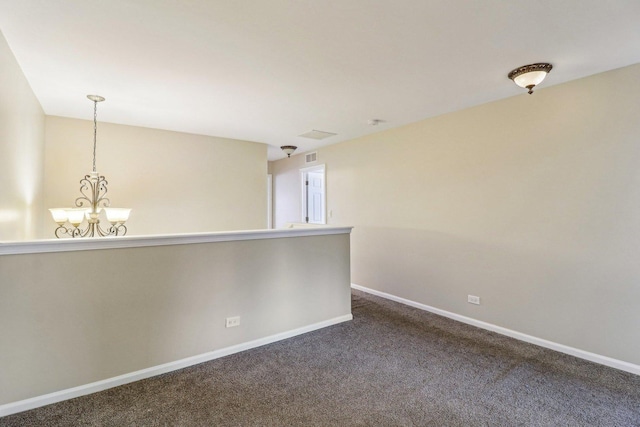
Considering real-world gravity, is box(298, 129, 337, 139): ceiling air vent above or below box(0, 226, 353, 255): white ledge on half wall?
above

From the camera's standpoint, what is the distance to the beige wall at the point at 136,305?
6.77ft

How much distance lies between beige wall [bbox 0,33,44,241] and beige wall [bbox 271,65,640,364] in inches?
161

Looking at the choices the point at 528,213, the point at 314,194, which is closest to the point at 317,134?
the point at 314,194

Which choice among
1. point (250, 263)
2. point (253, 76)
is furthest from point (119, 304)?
point (253, 76)

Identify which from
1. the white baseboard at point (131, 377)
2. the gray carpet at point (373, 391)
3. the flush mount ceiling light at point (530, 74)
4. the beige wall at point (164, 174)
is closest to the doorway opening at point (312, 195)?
the beige wall at point (164, 174)

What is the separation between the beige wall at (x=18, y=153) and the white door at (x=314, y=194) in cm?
417

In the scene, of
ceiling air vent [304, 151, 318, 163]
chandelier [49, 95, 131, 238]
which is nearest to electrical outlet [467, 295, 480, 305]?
ceiling air vent [304, 151, 318, 163]

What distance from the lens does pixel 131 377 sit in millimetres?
2387

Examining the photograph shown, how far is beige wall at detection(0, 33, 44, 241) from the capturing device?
7.24ft

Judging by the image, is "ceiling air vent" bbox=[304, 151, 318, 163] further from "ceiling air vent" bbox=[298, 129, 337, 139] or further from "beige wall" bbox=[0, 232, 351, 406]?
"beige wall" bbox=[0, 232, 351, 406]

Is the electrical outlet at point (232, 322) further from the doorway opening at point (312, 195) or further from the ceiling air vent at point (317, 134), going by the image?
the doorway opening at point (312, 195)

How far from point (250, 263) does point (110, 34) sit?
2.06 m

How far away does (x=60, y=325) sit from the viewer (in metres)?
2.16

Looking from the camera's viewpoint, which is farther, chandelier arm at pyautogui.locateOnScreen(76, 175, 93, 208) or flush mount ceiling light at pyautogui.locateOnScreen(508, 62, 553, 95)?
chandelier arm at pyautogui.locateOnScreen(76, 175, 93, 208)
